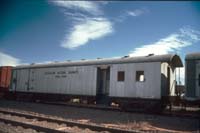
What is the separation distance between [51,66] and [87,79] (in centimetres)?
519

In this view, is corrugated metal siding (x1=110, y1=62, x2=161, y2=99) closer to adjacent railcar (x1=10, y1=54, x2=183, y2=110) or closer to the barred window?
adjacent railcar (x1=10, y1=54, x2=183, y2=110)

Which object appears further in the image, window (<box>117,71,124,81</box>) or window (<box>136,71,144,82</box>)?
window (<box>117,71,124,81</box>)

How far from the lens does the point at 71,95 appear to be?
20.3 m

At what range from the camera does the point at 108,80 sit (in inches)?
720

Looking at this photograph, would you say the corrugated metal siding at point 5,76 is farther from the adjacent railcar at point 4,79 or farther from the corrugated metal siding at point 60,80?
the corrugated metal siding at point 60,80

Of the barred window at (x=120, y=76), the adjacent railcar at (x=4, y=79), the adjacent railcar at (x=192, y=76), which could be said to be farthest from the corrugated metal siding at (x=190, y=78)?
the adjacent railcar at (x=4, y=79)

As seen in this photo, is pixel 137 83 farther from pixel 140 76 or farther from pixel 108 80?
pixel 108 80

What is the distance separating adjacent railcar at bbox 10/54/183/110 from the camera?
613 inches

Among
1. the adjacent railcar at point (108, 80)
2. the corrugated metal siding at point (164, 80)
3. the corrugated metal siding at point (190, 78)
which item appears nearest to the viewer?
the corrugated metal siding at point (190, 78)

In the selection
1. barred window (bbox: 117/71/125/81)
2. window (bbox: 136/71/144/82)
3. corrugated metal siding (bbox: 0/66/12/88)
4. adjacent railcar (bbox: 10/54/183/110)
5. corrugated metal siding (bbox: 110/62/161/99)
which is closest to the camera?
corrugated metal siding (bbox: 110/62/161/99)

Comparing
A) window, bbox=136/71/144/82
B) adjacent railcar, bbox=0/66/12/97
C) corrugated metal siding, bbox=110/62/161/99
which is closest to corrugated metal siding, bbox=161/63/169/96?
corrugated metal siding, bbox=110/62/161/99

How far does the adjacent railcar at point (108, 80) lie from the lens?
1556cm

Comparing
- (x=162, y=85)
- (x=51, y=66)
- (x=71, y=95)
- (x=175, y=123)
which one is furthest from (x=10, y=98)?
(x=175, y=123)

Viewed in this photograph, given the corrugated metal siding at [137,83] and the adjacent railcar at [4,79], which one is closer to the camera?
the corrugated metal siding at [137,83]
